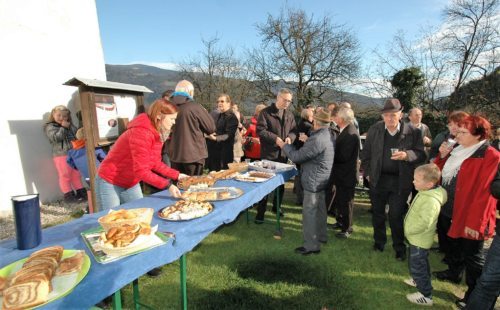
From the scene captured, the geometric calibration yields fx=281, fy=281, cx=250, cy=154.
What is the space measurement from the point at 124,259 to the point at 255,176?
6.99ft

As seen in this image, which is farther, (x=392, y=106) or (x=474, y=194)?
(x=392, y=106)

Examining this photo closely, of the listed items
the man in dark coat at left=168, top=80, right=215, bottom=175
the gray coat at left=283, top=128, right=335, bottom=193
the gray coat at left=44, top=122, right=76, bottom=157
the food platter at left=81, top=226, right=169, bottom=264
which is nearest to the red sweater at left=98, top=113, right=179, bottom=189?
the food platter at left=81, top=226, right=169, bottom=264

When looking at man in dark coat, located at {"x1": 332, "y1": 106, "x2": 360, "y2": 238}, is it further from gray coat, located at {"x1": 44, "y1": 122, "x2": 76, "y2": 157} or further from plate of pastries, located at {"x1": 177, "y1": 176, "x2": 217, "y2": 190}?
gray coat, located at {"x1": 44, "y1": 122, "x2": 76, "y2": 157}

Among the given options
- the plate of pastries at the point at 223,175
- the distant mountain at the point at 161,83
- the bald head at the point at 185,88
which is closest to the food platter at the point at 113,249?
the plate of pastries at the point at 223,175

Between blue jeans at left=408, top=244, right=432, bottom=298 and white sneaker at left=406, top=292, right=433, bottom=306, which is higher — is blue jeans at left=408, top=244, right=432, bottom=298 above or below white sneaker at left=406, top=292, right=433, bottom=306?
above

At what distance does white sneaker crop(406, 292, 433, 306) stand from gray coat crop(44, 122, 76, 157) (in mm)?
5768

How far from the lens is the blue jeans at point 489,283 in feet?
6.68

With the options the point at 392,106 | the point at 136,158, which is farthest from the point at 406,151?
the point at 136,158

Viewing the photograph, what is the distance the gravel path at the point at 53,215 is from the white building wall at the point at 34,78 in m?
0.23

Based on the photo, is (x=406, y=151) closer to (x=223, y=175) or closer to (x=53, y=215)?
(x=223, y=175)

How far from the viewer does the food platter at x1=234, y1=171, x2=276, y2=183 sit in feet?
10.5

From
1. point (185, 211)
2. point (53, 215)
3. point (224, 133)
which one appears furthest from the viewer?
point (224, 133)

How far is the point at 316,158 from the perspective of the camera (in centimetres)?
334

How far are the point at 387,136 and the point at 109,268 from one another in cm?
315
